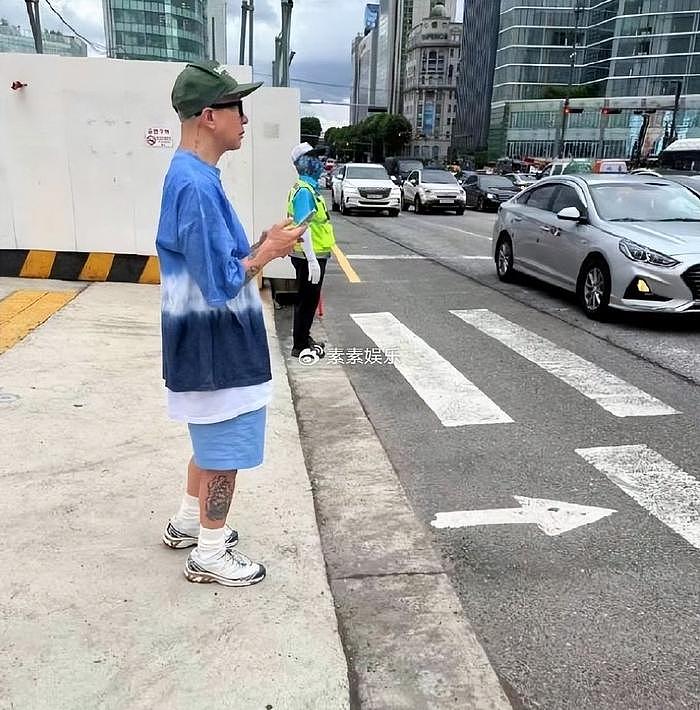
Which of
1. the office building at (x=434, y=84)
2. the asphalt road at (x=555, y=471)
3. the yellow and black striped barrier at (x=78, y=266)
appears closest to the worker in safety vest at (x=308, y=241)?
the asphalt road at (x=555, y=471)

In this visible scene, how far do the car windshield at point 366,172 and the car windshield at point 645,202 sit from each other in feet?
55.8

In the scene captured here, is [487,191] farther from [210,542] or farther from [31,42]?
[210,542]

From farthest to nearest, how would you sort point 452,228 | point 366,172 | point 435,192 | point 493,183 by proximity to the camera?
point 493,183 → point 366,172 → point 435,192 → point 452,228

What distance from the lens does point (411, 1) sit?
18288cm

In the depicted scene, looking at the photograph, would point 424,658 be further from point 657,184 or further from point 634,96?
point 634,96

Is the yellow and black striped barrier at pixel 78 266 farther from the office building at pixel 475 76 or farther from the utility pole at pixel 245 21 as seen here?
the office building at pixel 475 76

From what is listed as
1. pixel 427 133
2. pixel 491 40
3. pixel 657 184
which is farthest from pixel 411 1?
pixel 657 184

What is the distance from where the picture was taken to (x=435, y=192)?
998 inches

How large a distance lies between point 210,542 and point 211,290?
107cm

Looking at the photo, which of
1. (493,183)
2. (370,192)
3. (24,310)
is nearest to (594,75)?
(493,183)

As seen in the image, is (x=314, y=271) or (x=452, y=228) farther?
(x=452, y=228)

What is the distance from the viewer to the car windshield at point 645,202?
8.58m

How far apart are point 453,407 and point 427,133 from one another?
166293 mm

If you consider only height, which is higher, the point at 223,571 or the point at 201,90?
the point at 201,90
